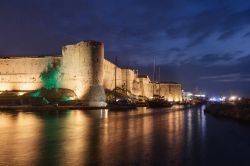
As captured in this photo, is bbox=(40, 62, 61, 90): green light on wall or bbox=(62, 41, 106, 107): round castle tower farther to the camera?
bbox=(40, 62, 61, 90): green light on wall

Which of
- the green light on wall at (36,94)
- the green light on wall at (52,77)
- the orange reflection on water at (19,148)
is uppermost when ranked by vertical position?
the green light on wall at (52,77)

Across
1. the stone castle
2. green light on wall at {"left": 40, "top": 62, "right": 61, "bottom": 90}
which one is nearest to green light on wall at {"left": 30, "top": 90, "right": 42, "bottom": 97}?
green light on wall at {"left": 40, "top": 62, "right": 61, "bottom": 90}

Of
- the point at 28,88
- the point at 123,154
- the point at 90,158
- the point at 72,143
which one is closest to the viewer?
the point at 90,158

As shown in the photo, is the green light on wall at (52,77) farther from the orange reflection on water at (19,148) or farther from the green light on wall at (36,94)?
the orange reflection on water at (19,148)

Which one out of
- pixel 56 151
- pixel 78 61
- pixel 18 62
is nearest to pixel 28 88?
pixel 18 62

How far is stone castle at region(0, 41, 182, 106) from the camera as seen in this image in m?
39.3

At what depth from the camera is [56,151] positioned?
7922mm

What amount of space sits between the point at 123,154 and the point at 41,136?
4041 millimetres

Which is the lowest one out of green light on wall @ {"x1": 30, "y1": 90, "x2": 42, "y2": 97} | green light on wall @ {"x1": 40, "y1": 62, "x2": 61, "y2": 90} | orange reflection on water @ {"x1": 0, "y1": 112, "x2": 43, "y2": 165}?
orange reflection on water @ {"x1": 0, "y1": 112, "x2": 43, "y2": 165}

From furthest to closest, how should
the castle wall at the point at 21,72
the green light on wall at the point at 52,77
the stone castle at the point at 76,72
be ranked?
the castle wall at the point at 21,72, the green light on wall at the point at 52,77, the stone castle at the point at 76,72

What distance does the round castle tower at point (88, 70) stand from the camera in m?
38.9

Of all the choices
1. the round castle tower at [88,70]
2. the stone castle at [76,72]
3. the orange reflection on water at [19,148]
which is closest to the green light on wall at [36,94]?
the stone castle at [76,72]

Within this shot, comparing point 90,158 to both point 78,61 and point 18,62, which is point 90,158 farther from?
point 18,62

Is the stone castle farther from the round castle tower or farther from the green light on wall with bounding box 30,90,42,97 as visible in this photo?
the green light on wall with bounding box 30,90,42,97
